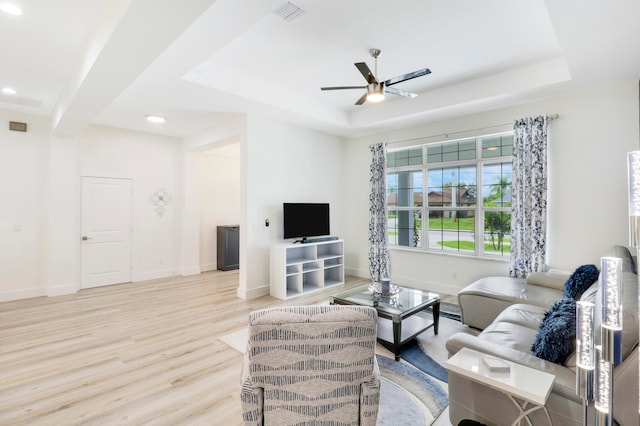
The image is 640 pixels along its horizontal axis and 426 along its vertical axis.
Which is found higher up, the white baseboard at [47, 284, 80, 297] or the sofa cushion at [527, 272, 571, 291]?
the sofa cushion at [527, 272, 571, 291]

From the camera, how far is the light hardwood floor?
2.19 meters

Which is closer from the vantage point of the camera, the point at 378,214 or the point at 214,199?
the point at 378,214

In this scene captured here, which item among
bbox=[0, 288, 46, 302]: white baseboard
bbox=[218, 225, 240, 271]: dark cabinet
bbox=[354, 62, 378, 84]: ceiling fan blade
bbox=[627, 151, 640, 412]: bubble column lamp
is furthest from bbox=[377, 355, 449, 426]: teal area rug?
bbox=[0, 288, 46, 302]: white baseboard

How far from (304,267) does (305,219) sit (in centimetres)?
85

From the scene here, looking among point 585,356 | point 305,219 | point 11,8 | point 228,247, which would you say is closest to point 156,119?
point 11,8

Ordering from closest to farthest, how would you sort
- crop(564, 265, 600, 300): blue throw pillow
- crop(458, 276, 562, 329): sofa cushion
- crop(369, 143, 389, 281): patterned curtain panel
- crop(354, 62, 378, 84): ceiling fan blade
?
crop(564, 265, 600, 300): blue throw pillow, crop(354, 62, 378, 84): ceiling fan blade, crop(458, 276, 562, 329): sofa cushion, crop(369, 143, 389, 281): patterned curtain panel

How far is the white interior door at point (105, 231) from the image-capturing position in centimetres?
548

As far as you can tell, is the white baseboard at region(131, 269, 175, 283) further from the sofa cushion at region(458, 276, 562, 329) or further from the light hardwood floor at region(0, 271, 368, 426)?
the sofa cushion at region(458, 276, 562, 329)

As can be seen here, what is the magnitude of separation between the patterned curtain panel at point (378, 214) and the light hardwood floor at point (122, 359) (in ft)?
4.95

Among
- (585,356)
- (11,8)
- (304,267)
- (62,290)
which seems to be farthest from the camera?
(304,267)

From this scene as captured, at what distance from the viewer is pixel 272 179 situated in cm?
511

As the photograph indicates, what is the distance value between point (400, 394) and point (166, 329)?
8.99 feet

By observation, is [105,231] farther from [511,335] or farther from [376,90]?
[511,335]

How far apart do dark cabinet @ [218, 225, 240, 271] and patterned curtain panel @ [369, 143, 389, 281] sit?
320 centimetres
